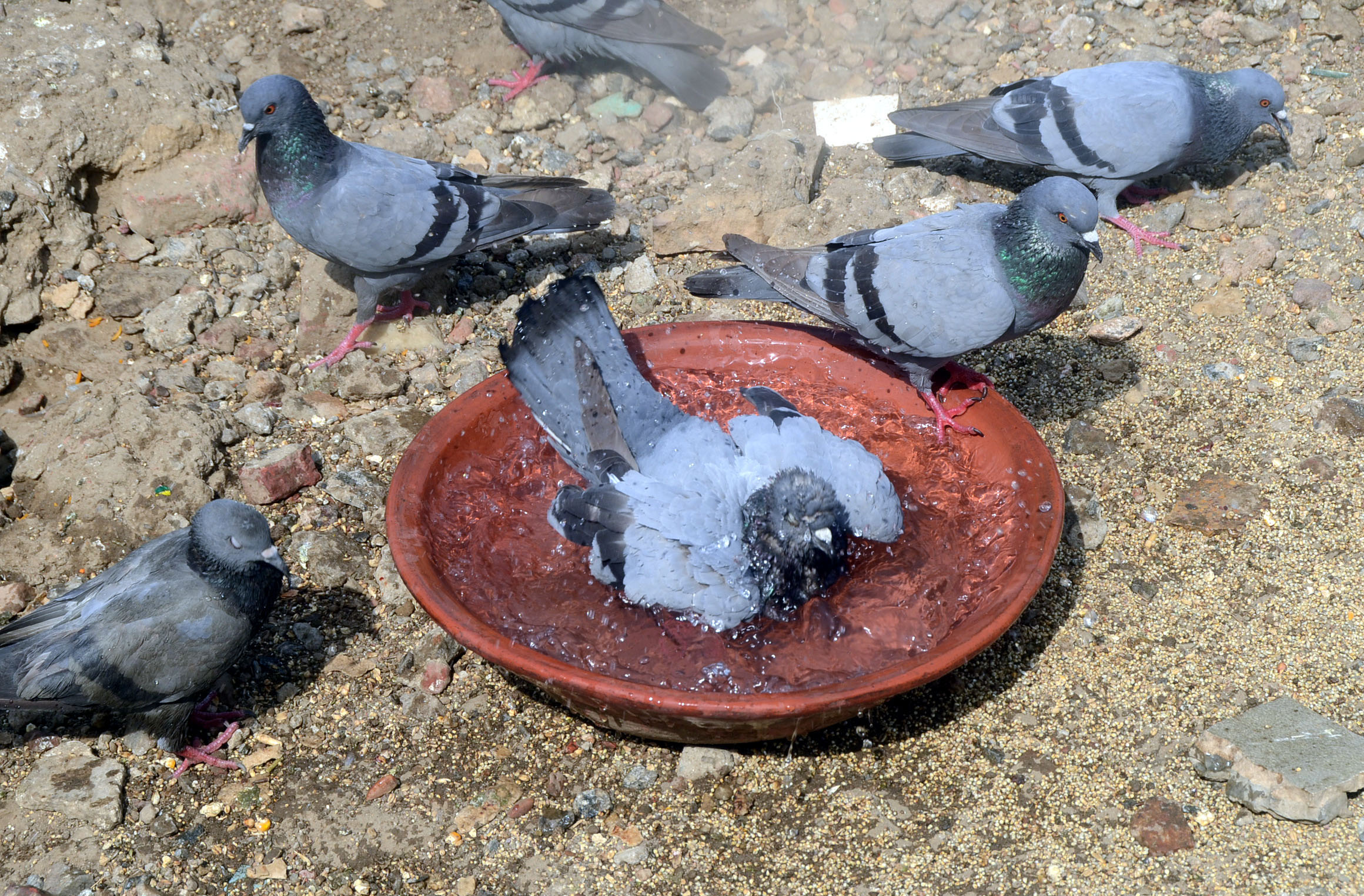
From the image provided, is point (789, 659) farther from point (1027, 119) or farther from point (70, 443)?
point (1027, 119)

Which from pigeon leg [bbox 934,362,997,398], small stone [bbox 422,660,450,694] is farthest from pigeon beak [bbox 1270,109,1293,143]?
small stone [bbox 422,660,450,694]

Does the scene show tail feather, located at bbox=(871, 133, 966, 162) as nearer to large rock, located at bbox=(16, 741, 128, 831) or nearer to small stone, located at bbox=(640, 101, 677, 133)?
small stone, located at bbox=(640, 101, 677, 133)

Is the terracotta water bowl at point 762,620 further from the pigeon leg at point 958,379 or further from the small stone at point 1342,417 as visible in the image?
the small stone at point 1342,417

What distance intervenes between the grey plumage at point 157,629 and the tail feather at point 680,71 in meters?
4.37

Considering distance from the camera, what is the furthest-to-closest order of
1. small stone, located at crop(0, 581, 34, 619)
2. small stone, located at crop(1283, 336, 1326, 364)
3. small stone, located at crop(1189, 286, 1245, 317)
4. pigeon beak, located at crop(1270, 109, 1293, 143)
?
pigeon beak, located at crop(1270, 109, 1293, 143), small stone, located at crop(1189, 286, 1245, 317), small stone, located at crop(1283, 336, 1326, 364), small stone, located at crop(0, 581, 34, 619)

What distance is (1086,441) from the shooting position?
4.68 metres

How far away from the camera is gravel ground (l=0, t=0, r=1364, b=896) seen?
3338 millimetres

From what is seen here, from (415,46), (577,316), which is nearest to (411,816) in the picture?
(577,316)

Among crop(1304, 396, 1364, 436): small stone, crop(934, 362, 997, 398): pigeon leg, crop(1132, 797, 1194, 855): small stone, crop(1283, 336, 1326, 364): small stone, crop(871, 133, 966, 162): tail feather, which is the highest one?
crop(871, 133, 966, 162): tail feather

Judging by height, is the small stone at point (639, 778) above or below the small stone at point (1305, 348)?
below

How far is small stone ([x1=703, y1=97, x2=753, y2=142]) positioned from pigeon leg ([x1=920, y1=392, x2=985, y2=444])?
117 inches

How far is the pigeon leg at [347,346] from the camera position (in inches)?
209

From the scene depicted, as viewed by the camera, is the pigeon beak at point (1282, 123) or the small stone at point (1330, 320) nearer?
the small stone at point (1330, 320)

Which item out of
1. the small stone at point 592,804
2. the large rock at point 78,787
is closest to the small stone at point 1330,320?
the small stone at point 592,804
